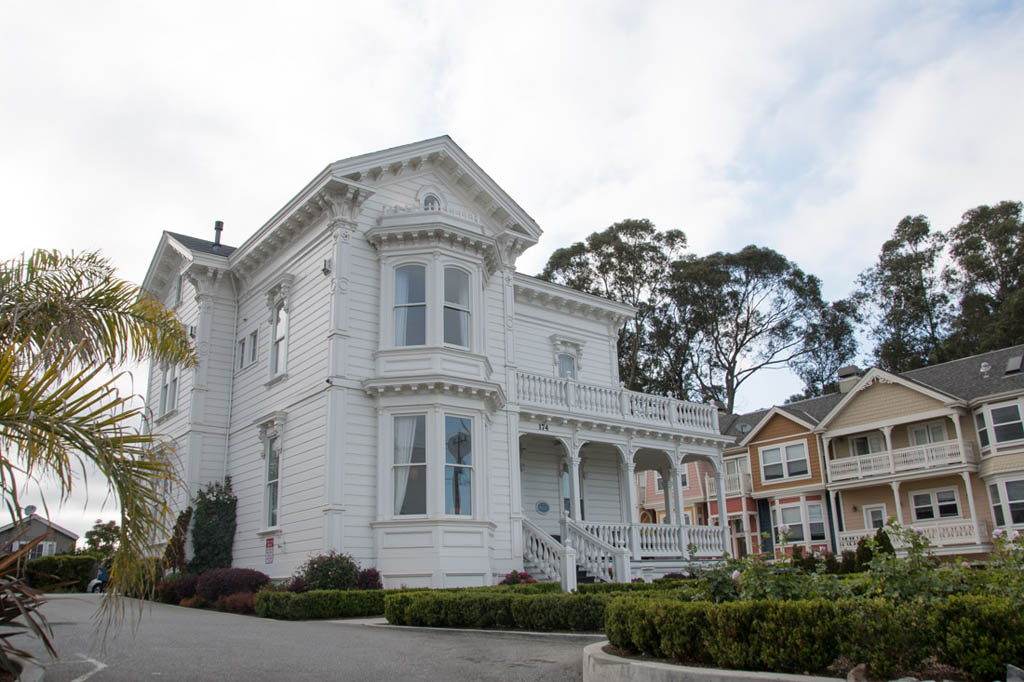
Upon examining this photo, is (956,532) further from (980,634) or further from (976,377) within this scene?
(980,634)

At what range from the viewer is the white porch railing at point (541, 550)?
1916cm

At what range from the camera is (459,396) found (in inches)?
734

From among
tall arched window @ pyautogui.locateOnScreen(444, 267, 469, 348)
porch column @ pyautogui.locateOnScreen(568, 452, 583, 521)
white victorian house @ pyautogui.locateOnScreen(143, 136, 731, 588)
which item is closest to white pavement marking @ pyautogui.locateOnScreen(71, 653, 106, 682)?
white victorian house @ pyautogui.locateOnScreen(143, 136, 731, 588)

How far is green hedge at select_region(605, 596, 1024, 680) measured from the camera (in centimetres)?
550

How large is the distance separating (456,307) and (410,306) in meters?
1.09

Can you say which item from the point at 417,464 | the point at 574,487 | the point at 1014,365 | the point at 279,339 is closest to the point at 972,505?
the point at 1014,365

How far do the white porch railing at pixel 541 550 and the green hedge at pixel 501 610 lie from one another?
6.33 meters

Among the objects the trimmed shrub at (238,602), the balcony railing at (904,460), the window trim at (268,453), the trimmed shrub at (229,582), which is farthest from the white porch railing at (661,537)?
the balcony railing at (904,460)

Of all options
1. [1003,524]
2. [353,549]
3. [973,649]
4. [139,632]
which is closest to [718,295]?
[1003,524]

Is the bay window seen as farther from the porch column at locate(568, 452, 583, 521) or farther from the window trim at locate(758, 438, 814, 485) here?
the porch column at locate(568, 452, 583, 521)

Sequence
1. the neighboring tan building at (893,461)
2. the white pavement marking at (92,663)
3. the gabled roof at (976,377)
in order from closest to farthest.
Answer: the white pavement marking at (92,663) < the neighboring tan building at (893,461) < the gabled roof at (976,377)

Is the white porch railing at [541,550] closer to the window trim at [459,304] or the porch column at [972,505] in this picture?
the window trim at [459,304]

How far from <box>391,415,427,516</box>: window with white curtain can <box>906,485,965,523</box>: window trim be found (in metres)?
24.1

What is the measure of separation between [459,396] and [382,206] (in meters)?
5.18
